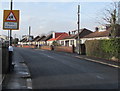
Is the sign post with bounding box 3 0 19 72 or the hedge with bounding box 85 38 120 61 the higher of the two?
the sign post with bounding box 3 0 19 72

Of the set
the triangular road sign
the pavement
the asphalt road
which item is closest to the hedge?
the pavement

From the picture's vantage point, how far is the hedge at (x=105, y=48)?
20316 mm

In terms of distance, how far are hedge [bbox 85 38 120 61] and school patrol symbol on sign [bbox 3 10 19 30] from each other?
38.0ft

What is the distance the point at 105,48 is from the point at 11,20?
13.4 m

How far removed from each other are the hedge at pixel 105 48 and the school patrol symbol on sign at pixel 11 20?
11581 mm

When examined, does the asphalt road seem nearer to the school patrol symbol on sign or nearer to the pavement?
the pavement

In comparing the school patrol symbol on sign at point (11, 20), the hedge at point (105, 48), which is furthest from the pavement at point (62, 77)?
the hedge at point (105, 48)

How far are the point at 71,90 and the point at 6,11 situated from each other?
620 cm

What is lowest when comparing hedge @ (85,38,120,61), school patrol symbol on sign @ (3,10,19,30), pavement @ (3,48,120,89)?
pavement @ (3,48,120,89)

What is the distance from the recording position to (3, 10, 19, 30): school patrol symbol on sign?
1155 centimetres

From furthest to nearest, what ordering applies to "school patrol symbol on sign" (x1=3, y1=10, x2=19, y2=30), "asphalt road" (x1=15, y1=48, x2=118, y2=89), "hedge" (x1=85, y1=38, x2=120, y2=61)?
1. "hedge" (x1=85, y1=38, x2=120, y2=61)
2. "school patrol symbol on sign" (x1=3, y1=10, x2=19, y2=30)
3. "asphalt road" (x1=15, y1=48, x2=118, y2=89)

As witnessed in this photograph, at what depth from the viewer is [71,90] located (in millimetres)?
7789

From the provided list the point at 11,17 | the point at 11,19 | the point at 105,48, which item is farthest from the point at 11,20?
the point at 105,48

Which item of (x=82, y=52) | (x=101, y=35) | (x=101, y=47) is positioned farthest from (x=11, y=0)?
(x=101, y=35)
